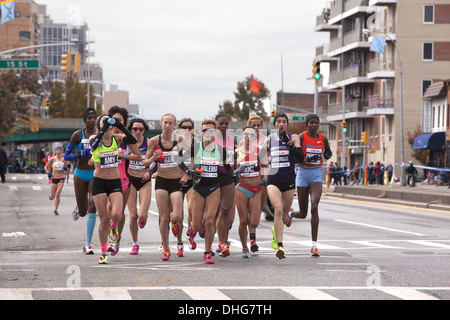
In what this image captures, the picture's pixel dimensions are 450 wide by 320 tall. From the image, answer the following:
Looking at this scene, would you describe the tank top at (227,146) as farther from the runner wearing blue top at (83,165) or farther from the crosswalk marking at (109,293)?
the crosswalk marking at (109,293)

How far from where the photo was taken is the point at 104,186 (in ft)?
43.6

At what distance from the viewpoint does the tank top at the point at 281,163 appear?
14281 millimetres

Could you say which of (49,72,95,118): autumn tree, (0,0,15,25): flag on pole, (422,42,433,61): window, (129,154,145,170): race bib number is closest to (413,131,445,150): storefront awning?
(422,42,433,61): window

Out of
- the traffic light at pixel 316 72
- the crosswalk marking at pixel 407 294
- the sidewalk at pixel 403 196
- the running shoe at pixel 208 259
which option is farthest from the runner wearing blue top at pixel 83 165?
the traffic light at pixel 316 72

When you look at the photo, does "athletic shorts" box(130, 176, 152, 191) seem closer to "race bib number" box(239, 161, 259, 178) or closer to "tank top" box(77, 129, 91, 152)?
"tank top" box(77, 129, 91, 152)

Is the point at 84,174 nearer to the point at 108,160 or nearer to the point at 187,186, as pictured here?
the point at 187,186

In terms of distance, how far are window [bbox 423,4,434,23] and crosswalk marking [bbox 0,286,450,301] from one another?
72.2 metres

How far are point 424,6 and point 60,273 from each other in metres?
71.9

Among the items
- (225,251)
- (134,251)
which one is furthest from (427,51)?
(225,251)

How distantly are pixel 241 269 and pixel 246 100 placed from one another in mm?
103369

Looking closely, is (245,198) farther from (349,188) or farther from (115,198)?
(349,188)

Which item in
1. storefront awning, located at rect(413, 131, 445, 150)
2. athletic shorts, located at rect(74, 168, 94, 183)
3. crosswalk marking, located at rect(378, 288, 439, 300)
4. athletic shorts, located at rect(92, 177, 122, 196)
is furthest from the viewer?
storefront awning, located at rect(413, 131, 445, 150)

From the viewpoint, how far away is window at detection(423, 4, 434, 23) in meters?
79.9
